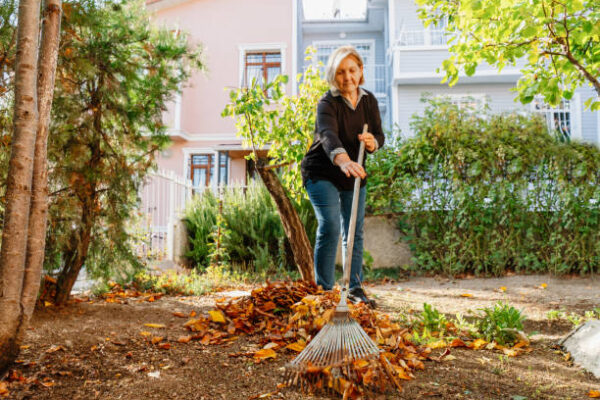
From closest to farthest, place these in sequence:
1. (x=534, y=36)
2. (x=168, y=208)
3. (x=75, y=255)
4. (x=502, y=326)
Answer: (x=502, y=326), (x=534, y=36), (x=75, y=255), (x=168, y=208)

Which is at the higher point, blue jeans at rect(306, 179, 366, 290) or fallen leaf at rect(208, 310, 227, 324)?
blue jeans at rect(306, 179, 366, 290)

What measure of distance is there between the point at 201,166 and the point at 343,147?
1104 cm

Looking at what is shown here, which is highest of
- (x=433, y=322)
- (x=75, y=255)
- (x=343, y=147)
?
(x=343, y=147)

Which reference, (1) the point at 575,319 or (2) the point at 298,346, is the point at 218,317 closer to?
(2) the point at 298,346

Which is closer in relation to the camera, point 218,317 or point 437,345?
point 437,345

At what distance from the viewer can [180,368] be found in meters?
2.28

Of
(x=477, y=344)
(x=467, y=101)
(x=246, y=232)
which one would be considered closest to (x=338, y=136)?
(x=477, y=344)

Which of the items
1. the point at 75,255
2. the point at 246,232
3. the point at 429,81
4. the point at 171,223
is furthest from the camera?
the point at 429,81

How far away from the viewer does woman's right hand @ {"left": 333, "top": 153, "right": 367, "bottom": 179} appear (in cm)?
252

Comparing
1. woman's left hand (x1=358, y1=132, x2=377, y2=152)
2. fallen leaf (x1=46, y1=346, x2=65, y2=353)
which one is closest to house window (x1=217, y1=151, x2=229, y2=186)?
woman's left hand (x1=358, y1=132, x2=377, y2=152)

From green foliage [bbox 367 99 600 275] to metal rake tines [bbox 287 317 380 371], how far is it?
4371 mm

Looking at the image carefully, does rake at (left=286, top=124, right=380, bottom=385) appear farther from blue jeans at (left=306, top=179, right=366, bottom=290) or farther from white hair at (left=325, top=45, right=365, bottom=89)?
white hair at (left=325, top=45, right=365, bottom=89)

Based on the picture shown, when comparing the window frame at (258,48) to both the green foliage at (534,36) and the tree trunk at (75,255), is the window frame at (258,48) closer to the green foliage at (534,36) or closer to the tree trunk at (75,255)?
the green foliage at (534,36)

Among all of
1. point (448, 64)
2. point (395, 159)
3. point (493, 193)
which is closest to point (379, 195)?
point (395, 159)
